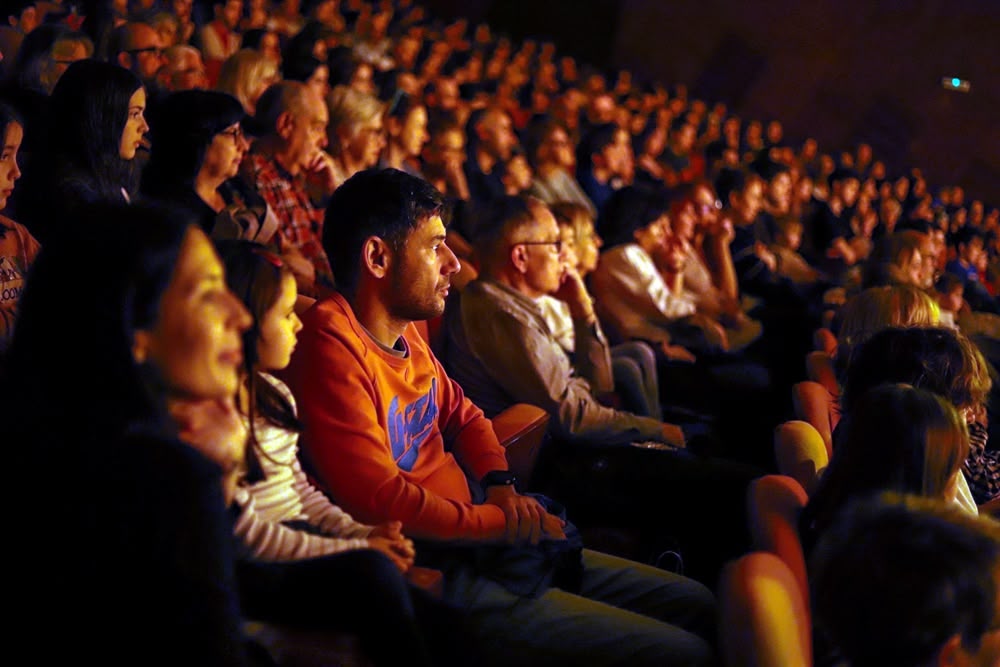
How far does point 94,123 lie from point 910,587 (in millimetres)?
1880

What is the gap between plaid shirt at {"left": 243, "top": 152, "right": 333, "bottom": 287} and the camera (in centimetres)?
276

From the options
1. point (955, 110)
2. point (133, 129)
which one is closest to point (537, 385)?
point (133, 129)

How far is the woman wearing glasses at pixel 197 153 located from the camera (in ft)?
7.68

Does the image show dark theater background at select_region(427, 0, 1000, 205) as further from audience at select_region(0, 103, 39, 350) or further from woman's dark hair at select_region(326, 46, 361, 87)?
audience at select_region(0, 103, 39, 350)

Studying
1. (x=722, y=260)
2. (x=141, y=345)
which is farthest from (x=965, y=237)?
(x=141, y=345)

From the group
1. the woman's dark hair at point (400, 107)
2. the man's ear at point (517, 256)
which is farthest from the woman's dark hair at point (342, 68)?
the man's ear at point (517, 256)

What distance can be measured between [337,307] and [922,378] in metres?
1.13

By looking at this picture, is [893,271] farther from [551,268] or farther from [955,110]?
[955,110]

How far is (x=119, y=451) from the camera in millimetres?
915

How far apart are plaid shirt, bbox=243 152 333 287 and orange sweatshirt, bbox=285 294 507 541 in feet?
3.79

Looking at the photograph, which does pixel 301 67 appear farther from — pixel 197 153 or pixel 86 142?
pixel 86 142

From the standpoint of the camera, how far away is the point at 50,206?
6.64ft

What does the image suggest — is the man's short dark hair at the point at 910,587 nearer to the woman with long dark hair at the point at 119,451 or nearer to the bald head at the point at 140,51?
the woman with long dark hair at the point at 119,451

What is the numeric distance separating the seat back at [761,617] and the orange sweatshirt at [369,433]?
1.49 ft
